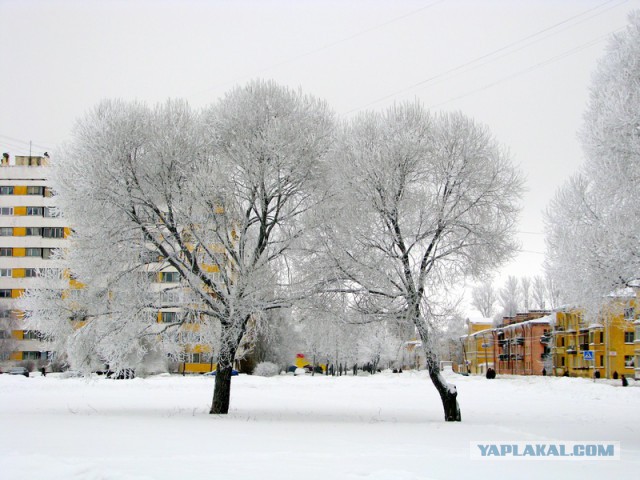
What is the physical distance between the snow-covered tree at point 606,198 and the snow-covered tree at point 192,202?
A: 921 centimetres

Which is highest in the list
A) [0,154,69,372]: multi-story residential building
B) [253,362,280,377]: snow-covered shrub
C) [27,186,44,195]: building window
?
[27,186,44,195]: building window

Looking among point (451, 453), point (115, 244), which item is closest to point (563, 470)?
point (451, 453)

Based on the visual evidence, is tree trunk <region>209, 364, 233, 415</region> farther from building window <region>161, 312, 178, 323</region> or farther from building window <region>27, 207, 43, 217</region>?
building window <region>27, 207, 43, 217</region>

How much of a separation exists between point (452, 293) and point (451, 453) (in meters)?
10.0

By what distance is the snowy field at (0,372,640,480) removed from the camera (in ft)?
37.7

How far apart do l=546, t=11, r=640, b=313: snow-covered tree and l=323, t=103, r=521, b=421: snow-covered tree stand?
82.3 inches

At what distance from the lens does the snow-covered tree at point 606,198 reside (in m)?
20.0

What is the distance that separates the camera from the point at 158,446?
1477 centimetres

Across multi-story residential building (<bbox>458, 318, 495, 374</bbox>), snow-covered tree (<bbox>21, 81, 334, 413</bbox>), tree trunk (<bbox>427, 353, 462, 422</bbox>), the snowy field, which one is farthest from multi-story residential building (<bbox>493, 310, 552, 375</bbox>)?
snow-covered tree (<bbox>21, 81, 334, 413</bbox>)

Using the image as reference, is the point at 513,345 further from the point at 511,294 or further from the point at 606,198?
the point at 606,198

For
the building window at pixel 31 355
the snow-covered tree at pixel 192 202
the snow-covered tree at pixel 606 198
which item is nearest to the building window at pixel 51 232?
the building window at pixel 31 355

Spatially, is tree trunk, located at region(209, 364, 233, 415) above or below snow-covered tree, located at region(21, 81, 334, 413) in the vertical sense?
below

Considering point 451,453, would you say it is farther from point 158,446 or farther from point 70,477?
point 70,477

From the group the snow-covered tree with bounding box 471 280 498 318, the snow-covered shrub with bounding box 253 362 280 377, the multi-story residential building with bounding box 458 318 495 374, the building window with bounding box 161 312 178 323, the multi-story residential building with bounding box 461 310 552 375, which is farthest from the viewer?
the snow-covered tree with bounding box 471 280 498 318
